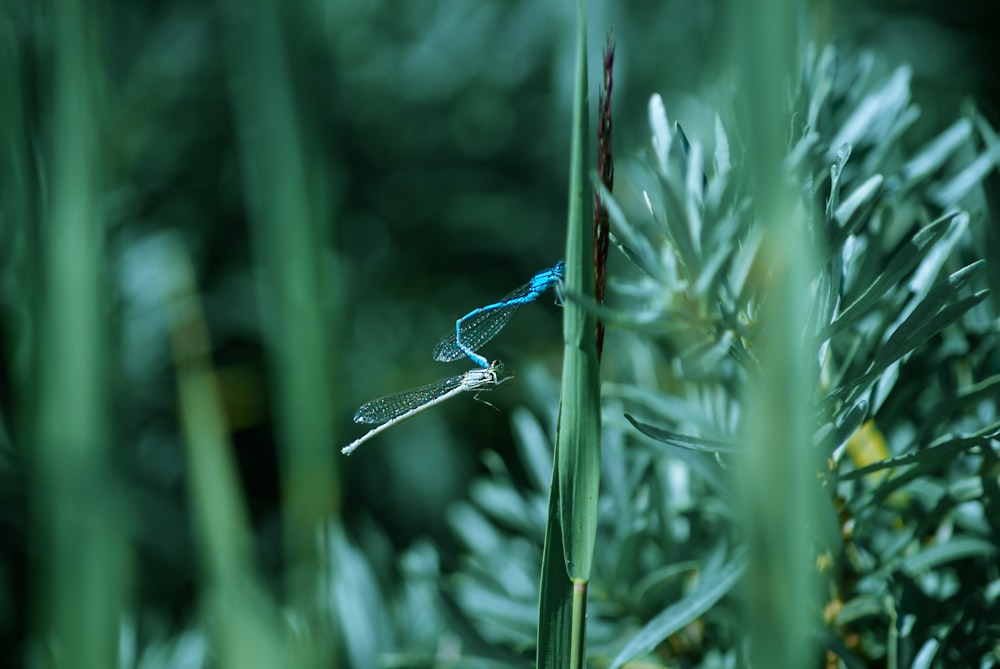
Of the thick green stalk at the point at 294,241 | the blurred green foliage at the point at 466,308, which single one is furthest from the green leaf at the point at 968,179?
the thick green stalk at the point at 294,241

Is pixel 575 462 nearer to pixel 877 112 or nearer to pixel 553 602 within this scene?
pixel 553 602

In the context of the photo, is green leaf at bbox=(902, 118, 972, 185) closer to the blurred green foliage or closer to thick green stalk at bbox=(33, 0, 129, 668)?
the blurred green foliage

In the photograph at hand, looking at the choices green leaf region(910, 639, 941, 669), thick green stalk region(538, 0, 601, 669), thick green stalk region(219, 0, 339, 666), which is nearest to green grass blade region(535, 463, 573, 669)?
thick green stalk region(538, 0, 601, 669)

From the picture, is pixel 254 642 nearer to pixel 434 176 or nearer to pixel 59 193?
pixel 59 193

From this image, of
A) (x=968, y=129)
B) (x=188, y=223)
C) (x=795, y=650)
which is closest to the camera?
(x=795, y=650)

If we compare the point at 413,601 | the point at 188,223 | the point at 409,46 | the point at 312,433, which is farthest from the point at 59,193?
the point at 409,46

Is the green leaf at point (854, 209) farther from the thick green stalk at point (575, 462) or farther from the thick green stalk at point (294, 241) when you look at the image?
the thick green stalk at point (294, 241)

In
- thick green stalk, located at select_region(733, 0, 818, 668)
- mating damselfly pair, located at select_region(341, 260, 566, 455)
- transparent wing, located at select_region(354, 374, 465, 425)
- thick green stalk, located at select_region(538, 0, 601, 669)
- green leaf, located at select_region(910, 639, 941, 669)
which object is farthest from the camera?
transparent wing, located at select_region(354, 374, 465, 425)
